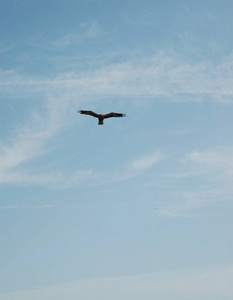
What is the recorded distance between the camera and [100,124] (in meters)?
156

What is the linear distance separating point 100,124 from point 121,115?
4382mm

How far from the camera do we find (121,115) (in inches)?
6117

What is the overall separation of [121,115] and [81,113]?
765 centimetres

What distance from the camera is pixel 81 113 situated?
155 meters

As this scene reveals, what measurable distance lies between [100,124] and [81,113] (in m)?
4.26
